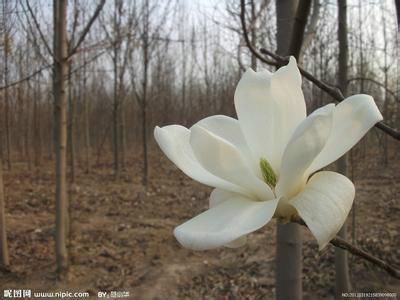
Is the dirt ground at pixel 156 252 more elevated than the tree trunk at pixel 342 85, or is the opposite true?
the tree trunk at pixel 342 85

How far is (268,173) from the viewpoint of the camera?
19.0 inches

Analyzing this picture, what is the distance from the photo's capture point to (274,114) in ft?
1.60

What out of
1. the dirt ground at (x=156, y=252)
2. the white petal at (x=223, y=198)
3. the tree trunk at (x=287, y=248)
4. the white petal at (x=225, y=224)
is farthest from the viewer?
the dirt ground at (x=156, y=252)

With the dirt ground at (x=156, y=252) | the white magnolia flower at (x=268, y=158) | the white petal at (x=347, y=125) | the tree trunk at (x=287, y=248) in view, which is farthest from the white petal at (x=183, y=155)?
the dirt ground at (x=156, y=252)

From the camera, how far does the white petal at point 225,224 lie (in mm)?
375

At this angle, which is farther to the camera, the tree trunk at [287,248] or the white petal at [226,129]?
the tree trunk at [287,248]

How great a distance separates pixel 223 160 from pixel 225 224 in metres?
0.08

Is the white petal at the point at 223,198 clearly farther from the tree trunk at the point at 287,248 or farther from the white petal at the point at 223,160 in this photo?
the tree trunk at the point at 287,248

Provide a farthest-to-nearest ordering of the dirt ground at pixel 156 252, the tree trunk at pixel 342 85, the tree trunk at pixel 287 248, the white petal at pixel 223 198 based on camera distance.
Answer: the dirt ground at pixel 156 252, the tree trunk at pixel 342 85, the tree trunk at pixel 287 248, the white petal at pixel 223 198

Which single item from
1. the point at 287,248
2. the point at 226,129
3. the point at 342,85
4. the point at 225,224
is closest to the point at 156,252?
the point at 342,85

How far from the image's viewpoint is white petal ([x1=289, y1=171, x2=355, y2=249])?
380mm

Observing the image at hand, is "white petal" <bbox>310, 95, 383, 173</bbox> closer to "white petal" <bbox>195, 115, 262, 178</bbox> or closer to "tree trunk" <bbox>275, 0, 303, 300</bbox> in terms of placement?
"white petal" <bbox>195, 115, 262, 178</bbox>

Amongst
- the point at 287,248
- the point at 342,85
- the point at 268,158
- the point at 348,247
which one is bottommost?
the point at 287,248

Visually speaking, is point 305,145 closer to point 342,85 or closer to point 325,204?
point 325,204
